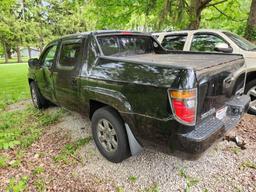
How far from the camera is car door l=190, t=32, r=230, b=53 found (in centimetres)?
525

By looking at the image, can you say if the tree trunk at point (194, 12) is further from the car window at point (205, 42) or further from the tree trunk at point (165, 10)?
the car window at point (205, 42)

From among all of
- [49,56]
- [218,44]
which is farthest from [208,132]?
[49,56]

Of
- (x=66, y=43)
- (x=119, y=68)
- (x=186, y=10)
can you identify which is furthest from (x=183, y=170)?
(x=186, y=10)

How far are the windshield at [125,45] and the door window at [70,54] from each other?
418 mm

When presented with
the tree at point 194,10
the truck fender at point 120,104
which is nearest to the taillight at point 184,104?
the truck fender at point 120,104

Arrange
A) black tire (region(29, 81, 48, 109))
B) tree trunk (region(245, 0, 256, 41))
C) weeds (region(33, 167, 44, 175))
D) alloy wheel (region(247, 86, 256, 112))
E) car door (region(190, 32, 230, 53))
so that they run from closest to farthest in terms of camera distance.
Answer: weeds (region(33, 167, 44, 175)) < alloy wheel (region(247, 86, 256, 112)) < car door (region(190, 32, 230, 53)) < black tire (region(29, 81, 48, 109)) < tree trunk (region(245, 0, 256, 41))

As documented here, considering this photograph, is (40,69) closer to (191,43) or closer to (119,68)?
(119,68)

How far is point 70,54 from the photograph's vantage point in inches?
151

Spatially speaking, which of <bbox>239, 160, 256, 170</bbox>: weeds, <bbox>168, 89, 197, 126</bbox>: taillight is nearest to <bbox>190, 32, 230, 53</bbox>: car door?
<bbox>239, 160, 256, 170</bbox>: weeds

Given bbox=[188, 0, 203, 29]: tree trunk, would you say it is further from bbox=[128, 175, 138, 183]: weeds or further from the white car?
bbox=[128, 175, 138, 183]: weeds

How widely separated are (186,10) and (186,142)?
7024mm

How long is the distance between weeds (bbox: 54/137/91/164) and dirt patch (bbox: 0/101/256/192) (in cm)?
10

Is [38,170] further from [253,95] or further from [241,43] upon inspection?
[241,43]

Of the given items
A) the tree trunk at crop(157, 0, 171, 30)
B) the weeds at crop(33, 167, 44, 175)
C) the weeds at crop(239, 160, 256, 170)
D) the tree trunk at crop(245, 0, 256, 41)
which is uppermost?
the tree trunk at crop(157, 0, 171, 30)
